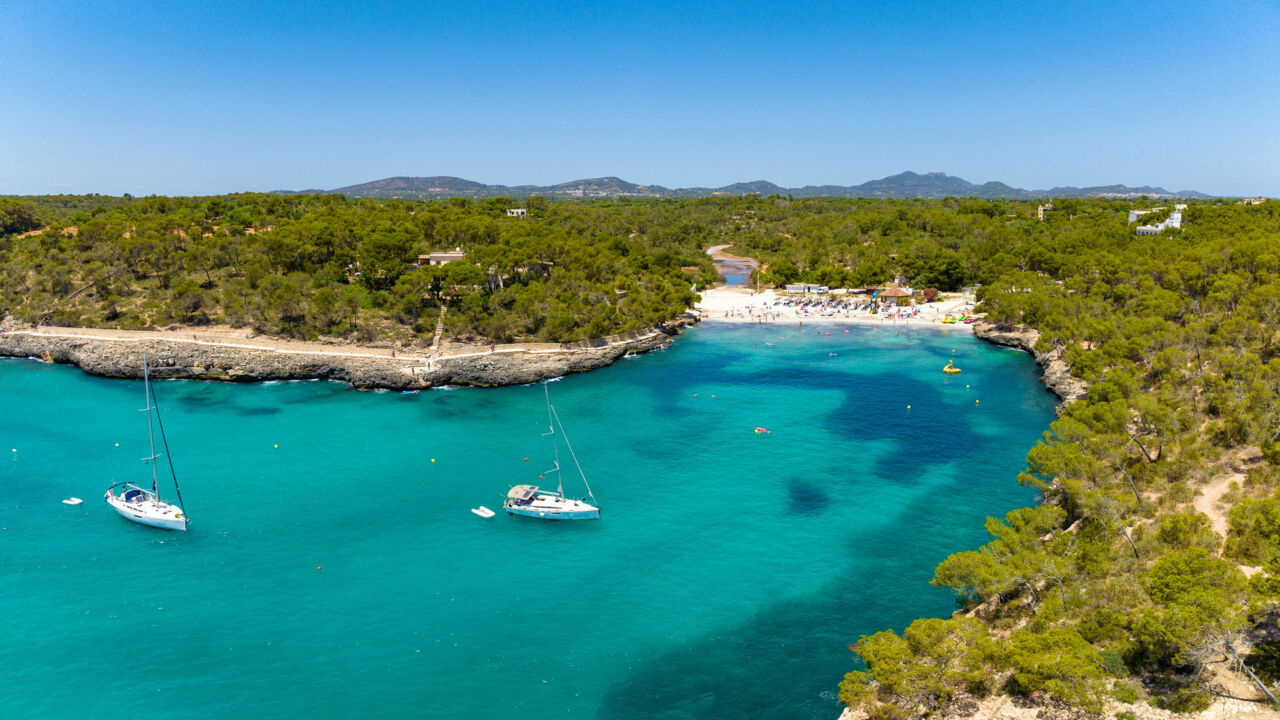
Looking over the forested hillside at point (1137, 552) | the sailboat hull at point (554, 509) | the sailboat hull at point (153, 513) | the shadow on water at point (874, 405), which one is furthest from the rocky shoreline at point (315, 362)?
the forested hillside at point (1137, 552)

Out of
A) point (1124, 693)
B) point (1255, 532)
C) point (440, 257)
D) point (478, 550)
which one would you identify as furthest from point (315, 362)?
point (1255, 532)

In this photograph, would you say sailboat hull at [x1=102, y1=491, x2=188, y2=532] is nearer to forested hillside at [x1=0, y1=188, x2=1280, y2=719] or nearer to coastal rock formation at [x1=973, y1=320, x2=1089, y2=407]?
forested hillside at [x1=0, y1=188, x2=1280, y2=719]

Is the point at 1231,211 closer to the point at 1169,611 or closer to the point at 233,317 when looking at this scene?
the point at 1169,611

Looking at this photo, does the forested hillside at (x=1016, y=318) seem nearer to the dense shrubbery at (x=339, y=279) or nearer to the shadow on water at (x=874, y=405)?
the dense shrubbery at (x=339, y=279)

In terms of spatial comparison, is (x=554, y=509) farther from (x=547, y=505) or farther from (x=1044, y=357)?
(x=1044, y=357)

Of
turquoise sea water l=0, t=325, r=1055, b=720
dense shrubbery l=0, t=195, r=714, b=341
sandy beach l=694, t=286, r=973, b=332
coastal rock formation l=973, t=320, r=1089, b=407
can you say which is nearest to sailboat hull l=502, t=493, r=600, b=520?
turquoise sea water l=0, t=325, r=1055, b=720


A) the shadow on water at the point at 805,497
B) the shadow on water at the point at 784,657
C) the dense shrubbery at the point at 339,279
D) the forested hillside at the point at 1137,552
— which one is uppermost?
the dense shrubbery at the point at 339,279
